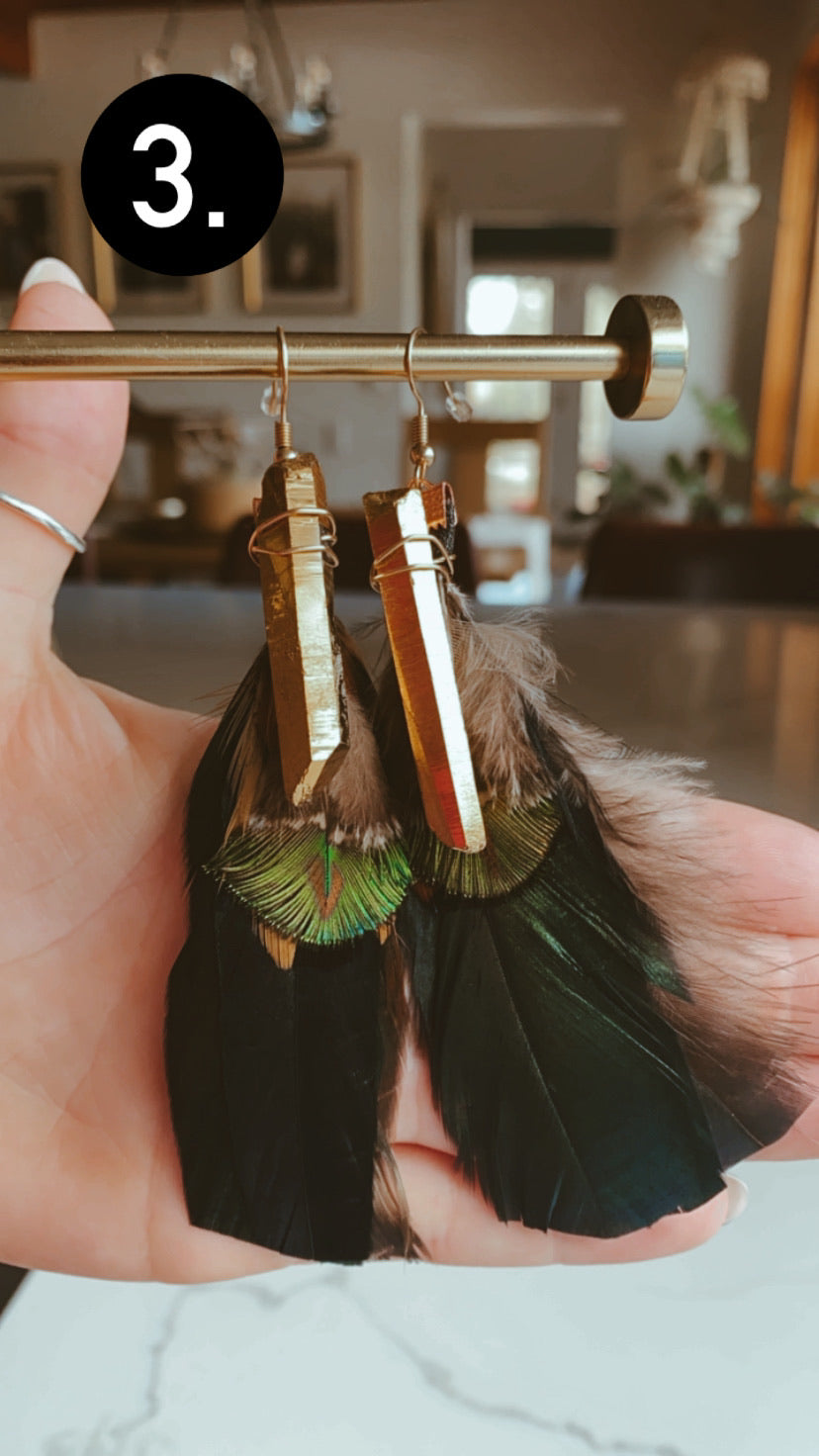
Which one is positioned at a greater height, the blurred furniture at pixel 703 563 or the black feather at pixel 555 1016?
the blurred furniture at pixel 703 563

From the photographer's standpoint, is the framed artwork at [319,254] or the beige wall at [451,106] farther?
the framed artwork at [319,254]

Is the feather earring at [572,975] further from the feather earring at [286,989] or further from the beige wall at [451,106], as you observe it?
the beige wall at [451,106]

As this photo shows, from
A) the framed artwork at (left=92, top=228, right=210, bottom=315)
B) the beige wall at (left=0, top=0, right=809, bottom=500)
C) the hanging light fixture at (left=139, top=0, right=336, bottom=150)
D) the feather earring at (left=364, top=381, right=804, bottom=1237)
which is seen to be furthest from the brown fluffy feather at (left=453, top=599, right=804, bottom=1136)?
the hanging light fixture at (left=139, top=0, right=336, bottom=150)

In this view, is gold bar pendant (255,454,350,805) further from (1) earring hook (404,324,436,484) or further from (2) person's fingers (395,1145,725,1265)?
(2) person's fingers (395,1145,725,1265)

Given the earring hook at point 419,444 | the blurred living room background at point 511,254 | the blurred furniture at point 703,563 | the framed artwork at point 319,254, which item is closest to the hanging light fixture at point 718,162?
the blurred living room background at point 511,254

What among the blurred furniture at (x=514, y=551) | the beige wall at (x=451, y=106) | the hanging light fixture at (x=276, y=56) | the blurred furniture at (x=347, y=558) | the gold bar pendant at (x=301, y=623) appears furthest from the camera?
the hanging light fixture at (x=276, y=56)

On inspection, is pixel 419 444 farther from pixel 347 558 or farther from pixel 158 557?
pixel 158 557
